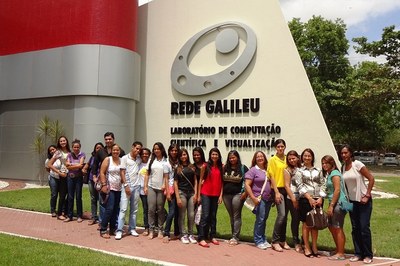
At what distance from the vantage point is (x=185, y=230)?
7281 millimetres

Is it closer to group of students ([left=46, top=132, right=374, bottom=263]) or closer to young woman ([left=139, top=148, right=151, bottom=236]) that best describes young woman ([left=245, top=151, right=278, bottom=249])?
group of students ([left=46, top=132, right=374, bottom=263])

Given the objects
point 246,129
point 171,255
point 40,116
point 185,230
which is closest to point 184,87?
point 246,129

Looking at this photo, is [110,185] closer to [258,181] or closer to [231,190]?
[231,190]

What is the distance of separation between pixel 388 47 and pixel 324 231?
22011mm

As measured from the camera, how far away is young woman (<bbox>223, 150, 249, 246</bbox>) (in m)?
6.89

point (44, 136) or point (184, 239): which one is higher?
point (44, 136)

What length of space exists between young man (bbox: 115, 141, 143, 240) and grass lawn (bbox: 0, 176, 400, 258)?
1171 mm

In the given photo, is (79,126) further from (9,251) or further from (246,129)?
(9,251)

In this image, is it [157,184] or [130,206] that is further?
[130,206]

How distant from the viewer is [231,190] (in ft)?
22.7

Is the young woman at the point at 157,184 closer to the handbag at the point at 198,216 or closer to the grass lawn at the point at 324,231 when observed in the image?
the handbag at the point at 198,216

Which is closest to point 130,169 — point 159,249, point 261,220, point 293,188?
point 159,249

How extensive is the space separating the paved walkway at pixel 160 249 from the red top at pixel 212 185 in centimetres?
85

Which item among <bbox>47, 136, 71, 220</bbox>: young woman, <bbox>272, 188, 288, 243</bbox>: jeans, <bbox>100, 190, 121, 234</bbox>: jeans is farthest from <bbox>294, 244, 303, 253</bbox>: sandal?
<bbox>47, 136, 71, 220</bbox>: young woman
